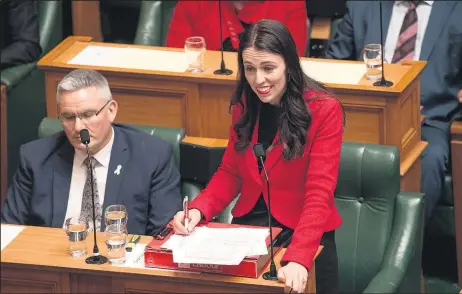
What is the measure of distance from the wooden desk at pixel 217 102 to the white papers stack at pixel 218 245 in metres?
0.75

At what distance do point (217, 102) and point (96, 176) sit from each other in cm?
46

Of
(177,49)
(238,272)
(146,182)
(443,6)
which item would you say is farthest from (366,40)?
(238,272)

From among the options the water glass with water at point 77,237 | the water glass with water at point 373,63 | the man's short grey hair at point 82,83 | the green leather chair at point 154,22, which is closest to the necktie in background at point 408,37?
the water glass with water at point 373,63

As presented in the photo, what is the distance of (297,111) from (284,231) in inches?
9.5

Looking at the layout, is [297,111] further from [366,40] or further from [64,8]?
[64,8]

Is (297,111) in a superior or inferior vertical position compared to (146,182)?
superior

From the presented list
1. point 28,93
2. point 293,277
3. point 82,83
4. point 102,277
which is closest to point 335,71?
point 82,83

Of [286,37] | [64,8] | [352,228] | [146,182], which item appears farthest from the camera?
[64,8]

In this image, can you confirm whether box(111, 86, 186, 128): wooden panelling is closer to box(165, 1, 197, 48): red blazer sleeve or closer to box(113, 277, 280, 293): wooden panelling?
box(165, 1, 197, 48): red blazer sleeve

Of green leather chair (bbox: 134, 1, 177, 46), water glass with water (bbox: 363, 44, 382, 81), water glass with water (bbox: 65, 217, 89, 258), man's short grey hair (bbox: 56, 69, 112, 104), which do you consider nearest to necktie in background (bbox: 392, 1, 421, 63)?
water glass with water (bbox: 363, 44, 382, 81)

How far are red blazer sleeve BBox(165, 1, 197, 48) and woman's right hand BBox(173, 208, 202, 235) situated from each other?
4.17 feet

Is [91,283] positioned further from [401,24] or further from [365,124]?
[401,24]

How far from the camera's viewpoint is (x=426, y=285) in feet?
9.88

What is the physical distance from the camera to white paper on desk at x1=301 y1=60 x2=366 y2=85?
8.84 ft
